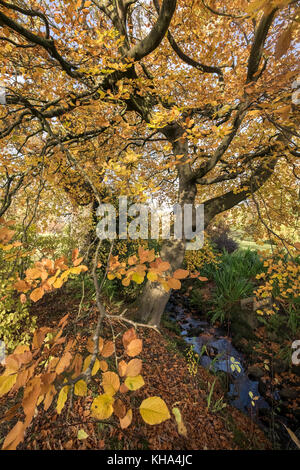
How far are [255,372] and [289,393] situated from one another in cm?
54

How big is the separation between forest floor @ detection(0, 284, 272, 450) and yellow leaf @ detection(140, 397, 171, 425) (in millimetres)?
329

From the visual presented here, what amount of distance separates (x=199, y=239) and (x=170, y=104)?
3042mm

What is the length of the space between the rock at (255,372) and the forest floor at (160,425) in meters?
0.95

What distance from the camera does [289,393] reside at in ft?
10.6

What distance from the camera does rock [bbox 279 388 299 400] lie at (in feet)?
10.5

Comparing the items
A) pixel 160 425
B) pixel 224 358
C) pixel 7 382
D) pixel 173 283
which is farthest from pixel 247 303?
pixel 7 382

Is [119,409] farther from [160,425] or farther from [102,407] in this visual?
[160,425]

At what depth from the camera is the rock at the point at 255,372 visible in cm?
356

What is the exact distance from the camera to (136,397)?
87.1 inches

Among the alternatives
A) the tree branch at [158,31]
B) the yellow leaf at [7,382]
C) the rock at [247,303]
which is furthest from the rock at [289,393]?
the tree branch at [158,31]

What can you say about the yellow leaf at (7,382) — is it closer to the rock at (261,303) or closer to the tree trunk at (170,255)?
the tree trunk at (170,255)

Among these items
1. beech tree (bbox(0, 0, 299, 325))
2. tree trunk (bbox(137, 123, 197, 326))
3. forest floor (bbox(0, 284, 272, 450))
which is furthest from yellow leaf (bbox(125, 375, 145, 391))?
tree trunk (bbox(137, 123, 197, 326))
